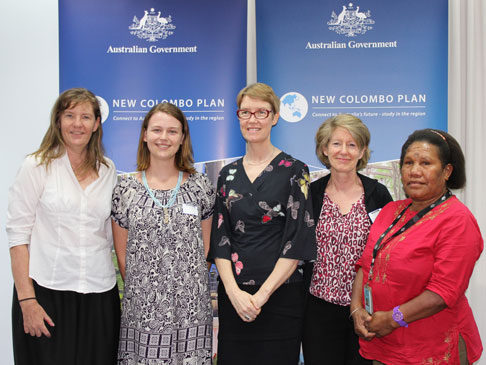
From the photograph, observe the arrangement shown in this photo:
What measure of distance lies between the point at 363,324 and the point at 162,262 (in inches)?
40.5

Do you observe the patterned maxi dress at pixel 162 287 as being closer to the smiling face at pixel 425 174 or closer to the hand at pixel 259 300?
the hand at pixel 259 300

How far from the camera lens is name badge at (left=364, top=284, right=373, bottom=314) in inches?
75.3

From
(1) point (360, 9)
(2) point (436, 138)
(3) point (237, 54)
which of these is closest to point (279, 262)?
(2) point (436, 138)

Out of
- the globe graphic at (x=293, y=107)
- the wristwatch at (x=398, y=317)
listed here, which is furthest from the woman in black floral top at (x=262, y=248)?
the globe graphic at (x=293, y=107)

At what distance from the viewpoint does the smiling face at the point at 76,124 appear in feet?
7.38

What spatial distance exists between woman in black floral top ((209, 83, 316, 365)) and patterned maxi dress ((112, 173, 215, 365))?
132 mm

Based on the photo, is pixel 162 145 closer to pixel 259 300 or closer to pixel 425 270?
pixel 259 300

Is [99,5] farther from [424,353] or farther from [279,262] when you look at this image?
[424,353]

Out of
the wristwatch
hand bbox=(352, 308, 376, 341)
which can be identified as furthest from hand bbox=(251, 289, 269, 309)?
the wristwatch

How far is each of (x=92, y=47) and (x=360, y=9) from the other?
2.07 meters

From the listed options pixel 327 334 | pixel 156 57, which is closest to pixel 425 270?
pixel 327 334

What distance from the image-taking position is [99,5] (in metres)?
3.18

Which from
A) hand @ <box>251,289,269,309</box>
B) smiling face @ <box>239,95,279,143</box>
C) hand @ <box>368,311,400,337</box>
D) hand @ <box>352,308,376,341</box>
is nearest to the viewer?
hand @ <box>368,311,400,337</box>

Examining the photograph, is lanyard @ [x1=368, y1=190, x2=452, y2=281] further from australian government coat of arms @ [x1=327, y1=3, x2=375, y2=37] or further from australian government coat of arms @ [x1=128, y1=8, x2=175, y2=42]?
australian government coat of arms @ [x1=128, y1=8, x2=175, y2=42]
